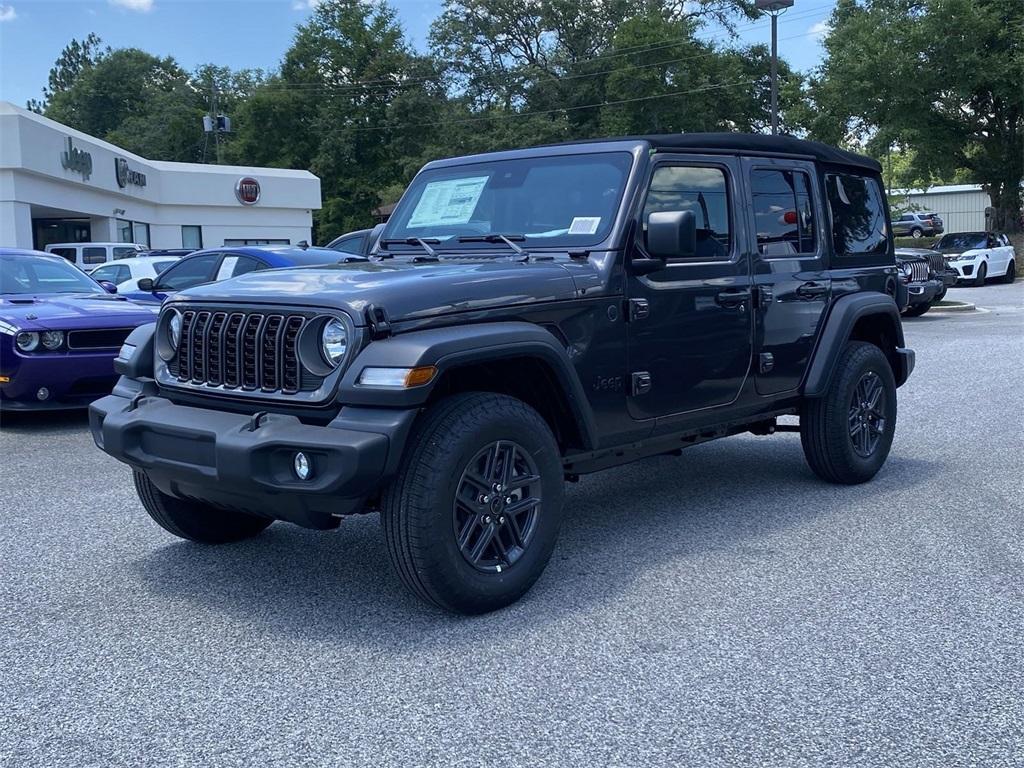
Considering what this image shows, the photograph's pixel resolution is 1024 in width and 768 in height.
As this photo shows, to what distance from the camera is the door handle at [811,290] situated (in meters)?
5.87

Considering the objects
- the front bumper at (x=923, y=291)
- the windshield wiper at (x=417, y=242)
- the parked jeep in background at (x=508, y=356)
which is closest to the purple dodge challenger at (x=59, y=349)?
the windshield wiper at (x=417, y=242)

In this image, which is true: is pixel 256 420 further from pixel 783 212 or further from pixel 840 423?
pixel 840 423

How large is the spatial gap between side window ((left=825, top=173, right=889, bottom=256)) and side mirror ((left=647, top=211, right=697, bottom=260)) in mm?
1935

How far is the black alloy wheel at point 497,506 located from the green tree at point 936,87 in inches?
1340

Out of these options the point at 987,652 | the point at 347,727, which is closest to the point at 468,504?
the point at 347,727

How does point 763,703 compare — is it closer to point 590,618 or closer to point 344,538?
point 590,618

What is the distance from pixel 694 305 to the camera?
5129mm

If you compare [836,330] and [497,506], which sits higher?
[836,330]

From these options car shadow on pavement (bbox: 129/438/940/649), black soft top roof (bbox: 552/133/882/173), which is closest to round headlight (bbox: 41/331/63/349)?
car shadow on pavement (bbox: 129/438/940/649)

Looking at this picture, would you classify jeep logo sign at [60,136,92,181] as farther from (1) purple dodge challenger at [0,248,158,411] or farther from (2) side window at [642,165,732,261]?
(2) side window at [642,165,732,261]

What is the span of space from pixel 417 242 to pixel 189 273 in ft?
21.7

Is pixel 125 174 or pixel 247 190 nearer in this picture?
pixel 125 174

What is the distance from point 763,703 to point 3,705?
247cm

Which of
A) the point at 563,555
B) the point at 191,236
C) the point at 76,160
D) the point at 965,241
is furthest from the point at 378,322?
the point at 191,236
